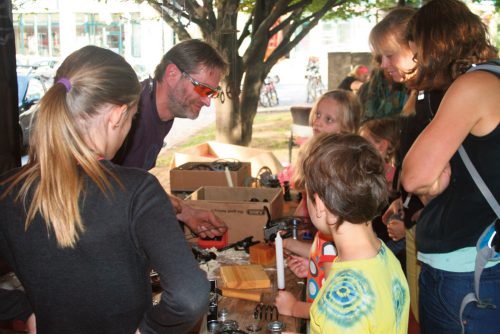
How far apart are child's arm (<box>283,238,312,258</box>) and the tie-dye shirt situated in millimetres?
1105

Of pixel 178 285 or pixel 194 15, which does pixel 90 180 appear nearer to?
pixel 178 285

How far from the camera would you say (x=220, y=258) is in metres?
2.85

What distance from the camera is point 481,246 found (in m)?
1.95

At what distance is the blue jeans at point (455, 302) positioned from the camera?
1.94m

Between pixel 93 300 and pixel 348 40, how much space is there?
22.8 m

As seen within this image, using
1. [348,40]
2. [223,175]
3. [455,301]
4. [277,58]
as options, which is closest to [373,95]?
[223,175]

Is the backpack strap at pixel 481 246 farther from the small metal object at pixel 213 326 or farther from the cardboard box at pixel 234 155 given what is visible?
the cardboard box at pixel 234 155

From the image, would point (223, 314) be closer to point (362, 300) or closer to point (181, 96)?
point (362, 300)

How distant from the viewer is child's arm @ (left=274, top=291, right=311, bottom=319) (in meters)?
2.11

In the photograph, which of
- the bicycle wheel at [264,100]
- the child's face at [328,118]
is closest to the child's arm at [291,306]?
the child's face at [328,118]

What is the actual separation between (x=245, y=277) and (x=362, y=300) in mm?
959

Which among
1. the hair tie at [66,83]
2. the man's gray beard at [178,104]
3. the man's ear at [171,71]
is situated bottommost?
the man's gray beard at [178,104]

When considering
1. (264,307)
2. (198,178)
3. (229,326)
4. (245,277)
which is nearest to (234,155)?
(198,178)

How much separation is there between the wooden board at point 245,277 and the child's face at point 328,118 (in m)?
1.39
